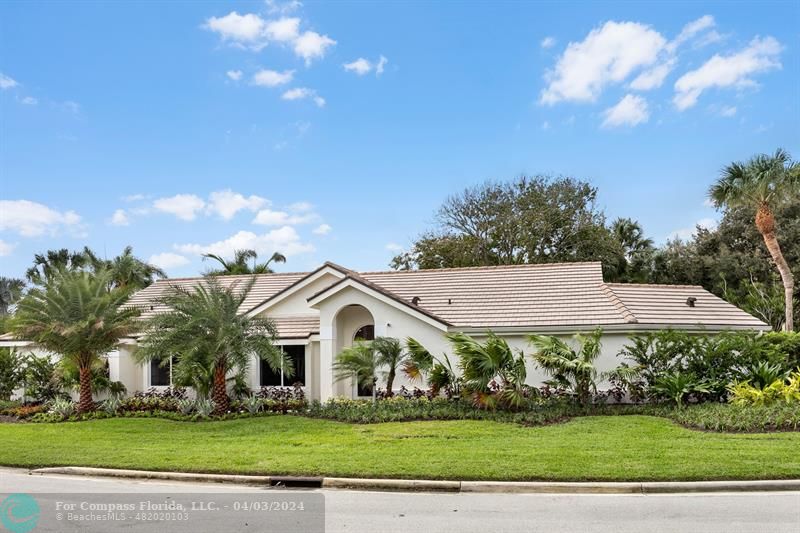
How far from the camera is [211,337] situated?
58.6 ft

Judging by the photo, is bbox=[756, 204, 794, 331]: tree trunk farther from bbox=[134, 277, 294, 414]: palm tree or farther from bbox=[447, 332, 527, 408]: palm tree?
bbox=[134, 277, 294, 414]: palm tree

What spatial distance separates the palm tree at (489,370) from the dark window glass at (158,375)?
1249 cm

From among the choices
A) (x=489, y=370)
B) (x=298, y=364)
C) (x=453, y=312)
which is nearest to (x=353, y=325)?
(x=298, y=364)

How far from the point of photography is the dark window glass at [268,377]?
22062mm

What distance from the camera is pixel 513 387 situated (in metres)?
16.8

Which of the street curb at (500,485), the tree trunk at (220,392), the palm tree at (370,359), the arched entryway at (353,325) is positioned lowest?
the street curb at (500,485)

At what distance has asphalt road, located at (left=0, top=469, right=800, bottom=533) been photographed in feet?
24.4

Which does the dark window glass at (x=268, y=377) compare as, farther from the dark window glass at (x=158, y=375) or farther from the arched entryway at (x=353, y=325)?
the dark window glass at (x=158, y=375)

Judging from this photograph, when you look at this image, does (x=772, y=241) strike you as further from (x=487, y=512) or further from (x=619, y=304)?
(x=487, y=512)

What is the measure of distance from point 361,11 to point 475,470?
52.6ft

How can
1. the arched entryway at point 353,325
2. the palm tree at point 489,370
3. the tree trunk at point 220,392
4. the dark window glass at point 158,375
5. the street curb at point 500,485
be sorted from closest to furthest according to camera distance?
1. the street curb at point 500,485
2. the palm tree at point 489,370
3. the tree trunk at point 220,392
4. the arched entryway at point 353,325
5. the dark window glass at point 158,375

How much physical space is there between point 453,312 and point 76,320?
1236 centimetres

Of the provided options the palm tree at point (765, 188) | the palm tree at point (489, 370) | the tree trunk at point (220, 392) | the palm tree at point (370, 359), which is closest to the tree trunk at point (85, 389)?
the tree trunk at point (220, 392)

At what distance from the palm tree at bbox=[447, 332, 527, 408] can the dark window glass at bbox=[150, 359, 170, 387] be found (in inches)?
492
